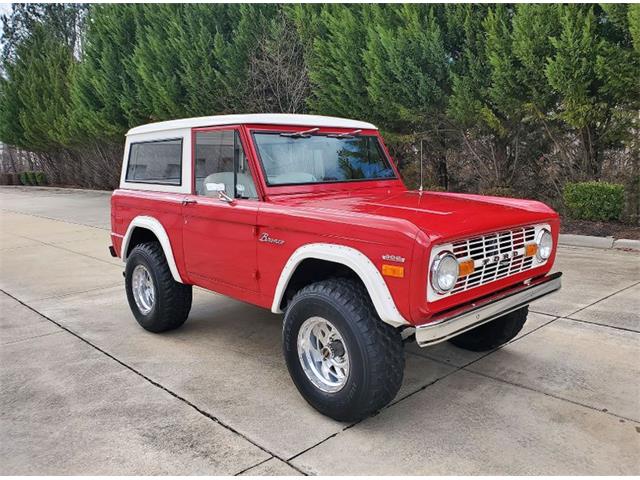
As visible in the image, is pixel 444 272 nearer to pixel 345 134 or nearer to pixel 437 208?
pixel 437 208

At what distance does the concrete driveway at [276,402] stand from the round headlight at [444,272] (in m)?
0.87

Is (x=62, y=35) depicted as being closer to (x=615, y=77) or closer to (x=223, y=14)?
(x=223, y=14)

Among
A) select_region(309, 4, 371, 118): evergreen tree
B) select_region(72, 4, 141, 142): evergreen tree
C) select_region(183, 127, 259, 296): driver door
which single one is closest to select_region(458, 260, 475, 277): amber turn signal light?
select_region(183, 127, 259, 296): driver door

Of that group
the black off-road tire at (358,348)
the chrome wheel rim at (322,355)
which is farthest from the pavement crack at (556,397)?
the chrome wheel rim at (322,355)

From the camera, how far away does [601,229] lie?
27.9ft

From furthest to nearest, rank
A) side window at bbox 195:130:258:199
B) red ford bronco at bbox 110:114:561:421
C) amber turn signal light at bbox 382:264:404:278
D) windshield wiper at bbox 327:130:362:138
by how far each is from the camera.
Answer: windshield wiper at bbox 327:130:362:138
side window at bbox 195:130:258:199
red ford bronco at bbox 110:114:561:421
amber turn signal light at bbox 382:264:404:278

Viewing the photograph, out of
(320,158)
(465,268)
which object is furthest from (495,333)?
(320,158)

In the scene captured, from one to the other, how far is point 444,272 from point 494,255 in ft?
1.66

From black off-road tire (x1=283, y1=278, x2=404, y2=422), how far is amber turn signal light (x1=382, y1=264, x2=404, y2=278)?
0.28m

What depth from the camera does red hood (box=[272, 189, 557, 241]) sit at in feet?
9.68

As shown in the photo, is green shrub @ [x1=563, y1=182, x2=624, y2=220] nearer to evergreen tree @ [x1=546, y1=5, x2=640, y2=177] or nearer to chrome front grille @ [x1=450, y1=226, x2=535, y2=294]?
evergreen tree @ [x1=546, y1=5, x2=640, y2=177]

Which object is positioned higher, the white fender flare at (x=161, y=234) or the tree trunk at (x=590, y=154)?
the tree trunk at (x=590, y=154)

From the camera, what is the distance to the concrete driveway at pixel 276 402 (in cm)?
281

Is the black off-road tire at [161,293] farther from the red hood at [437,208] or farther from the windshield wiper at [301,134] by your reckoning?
the windshield wiper at [301,134]
